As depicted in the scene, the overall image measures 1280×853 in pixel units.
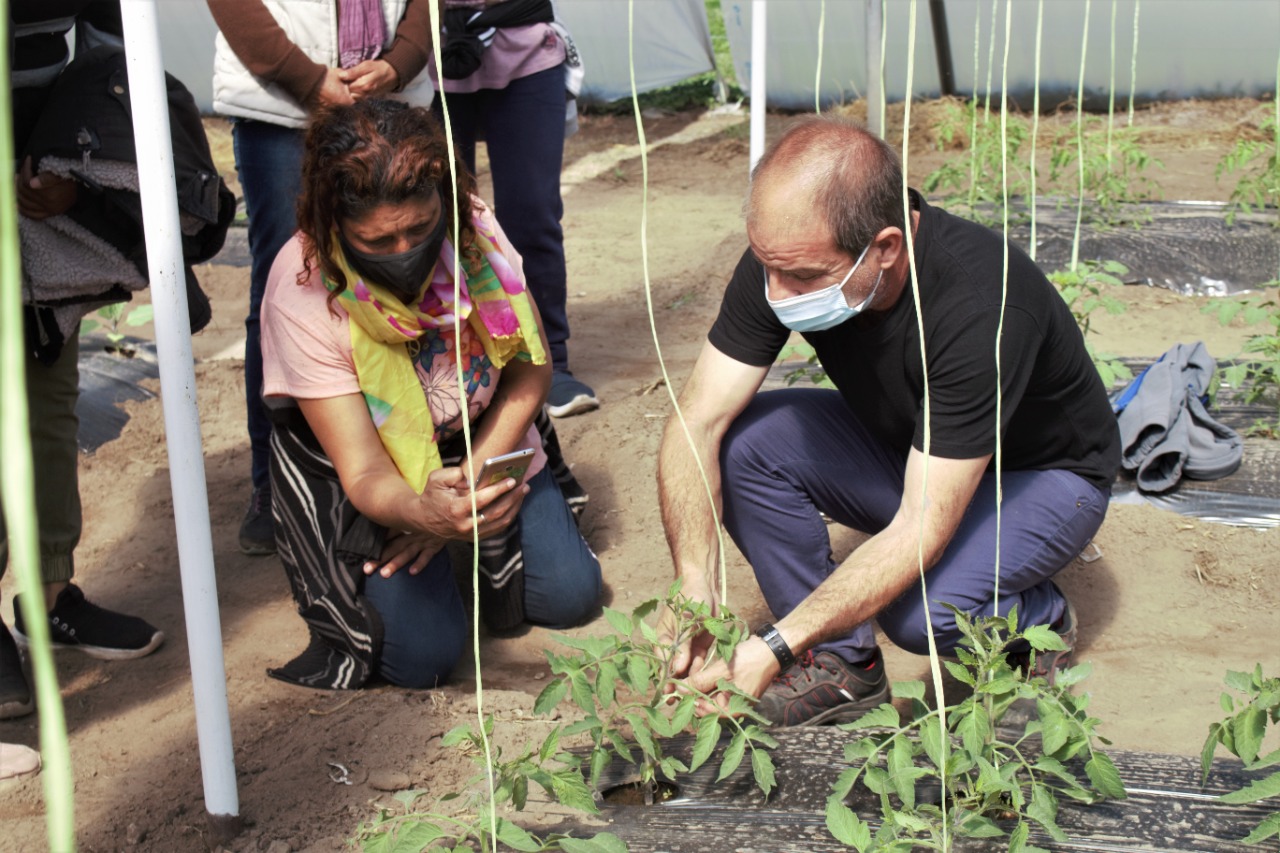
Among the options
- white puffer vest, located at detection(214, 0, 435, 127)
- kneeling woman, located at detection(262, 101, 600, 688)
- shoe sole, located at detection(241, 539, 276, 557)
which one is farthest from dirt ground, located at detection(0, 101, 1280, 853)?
white puffer vest, located at detection(214, 0, 435, 127)

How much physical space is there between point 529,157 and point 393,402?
133 cm

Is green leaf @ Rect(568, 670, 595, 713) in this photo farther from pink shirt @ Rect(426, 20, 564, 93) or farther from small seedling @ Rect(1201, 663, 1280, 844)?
pink shirt @ Rect(426, 20, 564, 93)

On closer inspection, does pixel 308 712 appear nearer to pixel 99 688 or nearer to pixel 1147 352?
pixel 99 688

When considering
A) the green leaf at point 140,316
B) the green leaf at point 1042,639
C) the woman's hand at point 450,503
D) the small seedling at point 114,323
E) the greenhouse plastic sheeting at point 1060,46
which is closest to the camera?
the green leaf at point 1042,639

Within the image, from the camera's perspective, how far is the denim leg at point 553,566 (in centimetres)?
264

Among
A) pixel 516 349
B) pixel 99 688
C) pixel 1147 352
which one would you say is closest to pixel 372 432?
pixel 516 349

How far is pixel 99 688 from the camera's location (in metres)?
2.48

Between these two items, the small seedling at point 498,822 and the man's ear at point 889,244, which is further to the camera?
the man's ear at point 889,244

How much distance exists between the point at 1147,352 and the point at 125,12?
131 inches

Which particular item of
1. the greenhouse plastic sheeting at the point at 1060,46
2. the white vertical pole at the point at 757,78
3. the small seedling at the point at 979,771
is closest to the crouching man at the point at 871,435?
the small seedling at the point at 979,771

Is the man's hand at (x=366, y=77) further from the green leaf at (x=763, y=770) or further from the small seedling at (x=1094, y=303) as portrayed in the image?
the green leaf at (x=763, y=770)

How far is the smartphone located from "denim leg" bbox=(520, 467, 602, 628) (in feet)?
1.18

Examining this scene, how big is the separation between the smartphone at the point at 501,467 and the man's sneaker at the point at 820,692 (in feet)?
2.01

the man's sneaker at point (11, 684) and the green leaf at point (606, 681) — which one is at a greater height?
the green leaf at point (606, 681)
